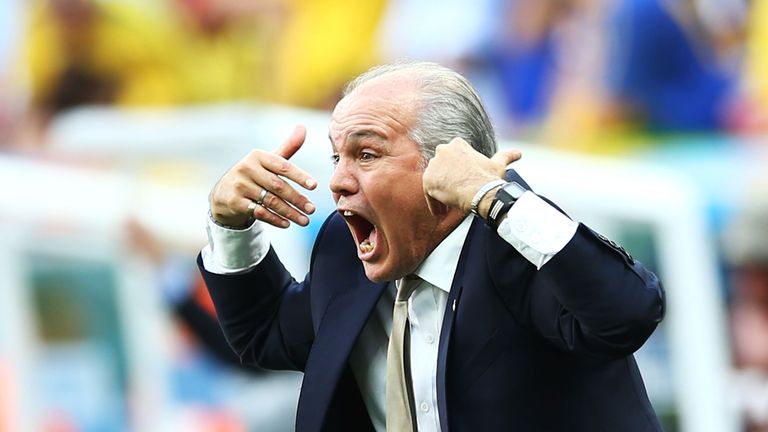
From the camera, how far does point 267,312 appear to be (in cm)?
346

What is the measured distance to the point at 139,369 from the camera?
7.96 metres

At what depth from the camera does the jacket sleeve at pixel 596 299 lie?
9.02ft

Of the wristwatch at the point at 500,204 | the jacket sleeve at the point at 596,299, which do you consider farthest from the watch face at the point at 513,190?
the jacket sleeve at the point at 596,299

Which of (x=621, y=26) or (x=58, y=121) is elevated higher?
(x=621, y=26)

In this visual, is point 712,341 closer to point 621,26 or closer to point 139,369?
point 621,26

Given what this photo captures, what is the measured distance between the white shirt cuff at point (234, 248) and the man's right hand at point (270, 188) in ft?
0.28

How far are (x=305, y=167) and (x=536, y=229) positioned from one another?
410 centimetres

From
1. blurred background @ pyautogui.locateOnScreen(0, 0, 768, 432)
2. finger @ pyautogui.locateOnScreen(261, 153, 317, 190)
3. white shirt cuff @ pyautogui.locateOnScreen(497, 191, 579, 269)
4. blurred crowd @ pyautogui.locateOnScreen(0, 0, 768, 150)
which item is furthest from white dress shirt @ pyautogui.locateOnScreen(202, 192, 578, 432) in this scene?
blurred crowd @ pyautogui.locateOnScreen(0, 0, 768, 150)

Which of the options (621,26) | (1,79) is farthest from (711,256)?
(1,79)

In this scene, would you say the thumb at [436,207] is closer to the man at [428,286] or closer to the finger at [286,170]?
the man at [428,286]

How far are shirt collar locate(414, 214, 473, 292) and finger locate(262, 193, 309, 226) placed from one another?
0.27 m

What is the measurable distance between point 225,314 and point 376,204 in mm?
509

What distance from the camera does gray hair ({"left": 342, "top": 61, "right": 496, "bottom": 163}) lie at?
312 centimetres

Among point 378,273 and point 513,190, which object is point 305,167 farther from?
point 513,190
